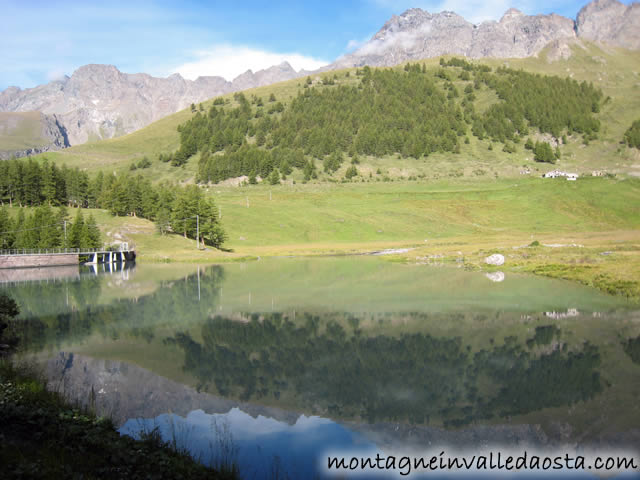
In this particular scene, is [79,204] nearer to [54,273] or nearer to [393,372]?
[54,273]

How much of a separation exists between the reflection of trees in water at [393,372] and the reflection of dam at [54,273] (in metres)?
42.6

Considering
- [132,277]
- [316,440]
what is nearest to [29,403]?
[316,440]

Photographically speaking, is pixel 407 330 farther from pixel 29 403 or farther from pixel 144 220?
pixel 144 220

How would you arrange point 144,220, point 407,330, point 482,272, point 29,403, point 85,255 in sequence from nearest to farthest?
1. point 29,403
2. point 407,330
3. point 482,272
4. point 85,255
5. point 144,220

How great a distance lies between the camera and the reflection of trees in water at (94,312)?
28923 millimetres

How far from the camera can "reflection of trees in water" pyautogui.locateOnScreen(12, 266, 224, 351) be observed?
28.9 metres

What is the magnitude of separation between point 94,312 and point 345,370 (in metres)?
23.7

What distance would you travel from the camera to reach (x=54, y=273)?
72125mm

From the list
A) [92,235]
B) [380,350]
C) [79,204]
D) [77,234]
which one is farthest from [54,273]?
[79,204]

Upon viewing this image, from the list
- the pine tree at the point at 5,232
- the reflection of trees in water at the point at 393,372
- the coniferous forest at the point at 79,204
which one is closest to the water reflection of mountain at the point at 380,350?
the reflection of trees in water at the point at 393,372

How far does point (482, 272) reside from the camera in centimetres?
6150

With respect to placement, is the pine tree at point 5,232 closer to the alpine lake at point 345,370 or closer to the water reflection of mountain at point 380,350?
the water reflection of mountain at point 380,350

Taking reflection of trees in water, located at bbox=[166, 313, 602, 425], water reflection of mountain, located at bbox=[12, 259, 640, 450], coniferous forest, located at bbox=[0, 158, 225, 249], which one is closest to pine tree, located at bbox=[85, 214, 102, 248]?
coniferous forest, located at bbox=[0, 158, 225, 249]

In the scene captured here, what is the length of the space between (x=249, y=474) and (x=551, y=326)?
76.7ft
